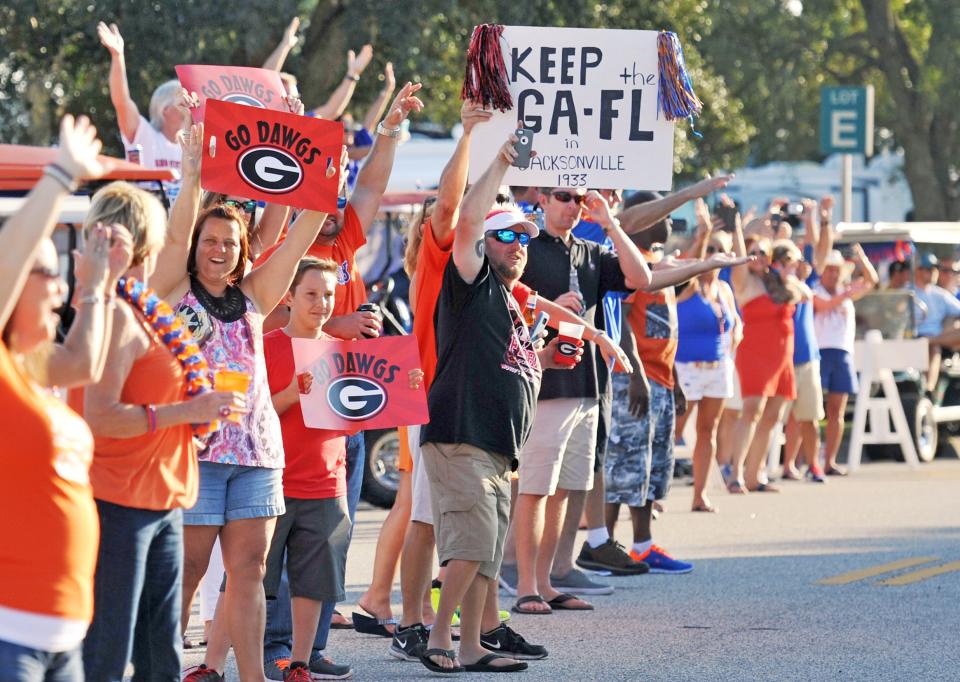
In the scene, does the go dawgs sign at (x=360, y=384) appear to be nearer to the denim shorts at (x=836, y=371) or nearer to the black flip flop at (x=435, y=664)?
the black flip flop at (x=435, y=664)

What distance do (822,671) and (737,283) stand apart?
734cm

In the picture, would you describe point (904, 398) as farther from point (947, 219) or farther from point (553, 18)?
point (947, 219)

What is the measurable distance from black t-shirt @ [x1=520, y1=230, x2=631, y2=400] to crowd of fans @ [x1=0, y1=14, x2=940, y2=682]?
→ 0.01 meters

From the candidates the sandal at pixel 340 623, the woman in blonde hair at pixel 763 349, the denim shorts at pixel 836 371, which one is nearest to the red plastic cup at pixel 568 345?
the sandal at pixel 340 623

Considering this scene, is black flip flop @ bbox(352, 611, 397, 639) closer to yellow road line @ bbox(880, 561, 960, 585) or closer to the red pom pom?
the red pom pom

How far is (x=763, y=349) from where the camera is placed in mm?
13844

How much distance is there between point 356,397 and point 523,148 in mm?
1141

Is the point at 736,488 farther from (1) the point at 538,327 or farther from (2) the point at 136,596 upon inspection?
(2) the point at 136,596

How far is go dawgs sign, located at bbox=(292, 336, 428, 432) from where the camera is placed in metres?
6.27

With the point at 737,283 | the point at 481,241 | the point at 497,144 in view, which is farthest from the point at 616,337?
the point at 737,283

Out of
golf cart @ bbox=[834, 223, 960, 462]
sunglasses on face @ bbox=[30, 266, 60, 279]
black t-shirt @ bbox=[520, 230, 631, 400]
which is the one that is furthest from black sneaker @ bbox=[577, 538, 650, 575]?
golf cart @ bbox=[834, 223, 960, 462]

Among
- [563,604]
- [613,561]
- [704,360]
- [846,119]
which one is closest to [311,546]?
[563,604]

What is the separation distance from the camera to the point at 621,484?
31.6 ft

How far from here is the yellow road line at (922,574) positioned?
924cm
